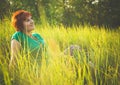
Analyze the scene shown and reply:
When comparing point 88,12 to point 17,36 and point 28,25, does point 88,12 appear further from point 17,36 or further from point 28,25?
point 17,36

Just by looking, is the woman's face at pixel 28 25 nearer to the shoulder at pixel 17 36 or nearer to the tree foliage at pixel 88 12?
the shoulder at pixel 17 36

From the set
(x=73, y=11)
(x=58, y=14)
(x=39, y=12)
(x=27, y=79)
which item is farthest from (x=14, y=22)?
(x=73, y=11)

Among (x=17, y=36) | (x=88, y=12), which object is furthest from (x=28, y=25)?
(x=88, y=12)

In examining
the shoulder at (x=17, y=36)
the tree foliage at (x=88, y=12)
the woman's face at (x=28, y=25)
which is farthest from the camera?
the tree foliage at (x=88, y=12)

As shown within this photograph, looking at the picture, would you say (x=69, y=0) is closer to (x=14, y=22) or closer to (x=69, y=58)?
(x=14, y=22)

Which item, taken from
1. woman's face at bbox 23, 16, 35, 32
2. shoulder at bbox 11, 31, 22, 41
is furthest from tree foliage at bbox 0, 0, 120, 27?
shoulder at bbox 11, 31, 22, 41

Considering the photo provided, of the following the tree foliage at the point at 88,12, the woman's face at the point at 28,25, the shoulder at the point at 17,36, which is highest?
the woman's face at the point at 28,25

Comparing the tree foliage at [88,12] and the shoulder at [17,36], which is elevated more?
the shoulder at [17,36]

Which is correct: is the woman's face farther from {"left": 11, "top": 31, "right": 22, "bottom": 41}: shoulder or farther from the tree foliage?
the tree foliage

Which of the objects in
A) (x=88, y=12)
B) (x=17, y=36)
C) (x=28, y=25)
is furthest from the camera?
(x=88, y=12)

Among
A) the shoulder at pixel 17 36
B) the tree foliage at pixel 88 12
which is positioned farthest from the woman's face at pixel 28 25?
the tree foliage at pixel 88 12

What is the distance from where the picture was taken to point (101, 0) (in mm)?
17297

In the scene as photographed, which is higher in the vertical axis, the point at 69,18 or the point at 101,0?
the point at 101,0

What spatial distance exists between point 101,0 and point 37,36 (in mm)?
14844
